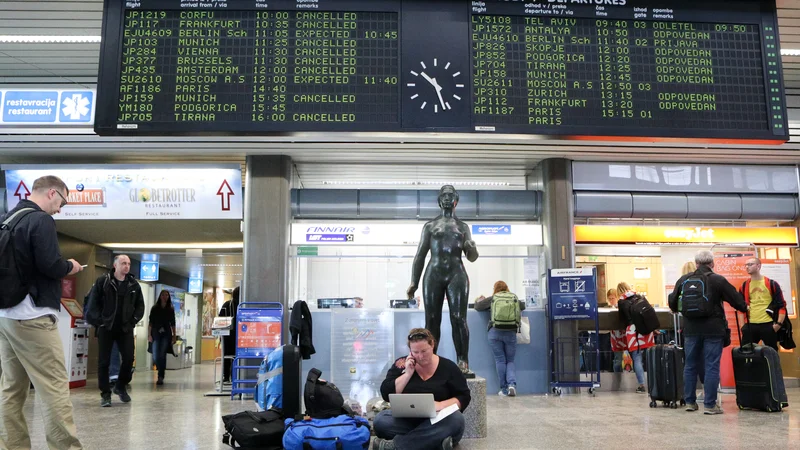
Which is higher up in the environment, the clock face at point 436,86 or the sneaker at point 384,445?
the clock face at point 436,86

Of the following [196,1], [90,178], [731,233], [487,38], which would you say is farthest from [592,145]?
[90,178]

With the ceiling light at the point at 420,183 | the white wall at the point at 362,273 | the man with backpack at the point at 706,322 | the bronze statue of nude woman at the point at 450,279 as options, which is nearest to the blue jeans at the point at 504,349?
the white wall at the point at 362,273

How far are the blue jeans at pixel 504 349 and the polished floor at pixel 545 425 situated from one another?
0.76 metres

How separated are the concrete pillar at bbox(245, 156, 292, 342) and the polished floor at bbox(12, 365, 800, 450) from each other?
1.90 m

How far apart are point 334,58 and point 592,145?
6026 mm

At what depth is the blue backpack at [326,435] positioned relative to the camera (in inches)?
180

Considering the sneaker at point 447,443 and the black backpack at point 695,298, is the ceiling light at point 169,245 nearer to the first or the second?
the black backpack at point 695,298

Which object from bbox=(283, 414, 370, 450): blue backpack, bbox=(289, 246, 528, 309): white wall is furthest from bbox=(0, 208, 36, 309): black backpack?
bbox=(289, 246, 528, 309): white wall

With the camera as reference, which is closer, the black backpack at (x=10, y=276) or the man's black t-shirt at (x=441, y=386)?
the black backpack at (x=10, y=276)

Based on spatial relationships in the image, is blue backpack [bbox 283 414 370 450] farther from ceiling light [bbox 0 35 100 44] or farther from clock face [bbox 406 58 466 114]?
ceiling light [bbox 0 35 100 44]

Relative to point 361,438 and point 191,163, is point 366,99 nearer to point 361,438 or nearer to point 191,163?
point 361,438

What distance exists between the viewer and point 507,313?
32.9 ft

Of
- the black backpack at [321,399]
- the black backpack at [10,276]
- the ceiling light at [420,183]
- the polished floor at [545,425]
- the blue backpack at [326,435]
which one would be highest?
the ceiling light at [420,183]

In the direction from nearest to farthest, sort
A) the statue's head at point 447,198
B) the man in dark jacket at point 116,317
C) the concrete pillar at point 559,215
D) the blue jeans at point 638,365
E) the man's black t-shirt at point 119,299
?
1. the statue's head at point 447,198
2. the man in dark jacket at point 116,317
3. the man's black t-shirt at point 119,299
4. the blue jeans at point 638,365
5. the concrete pillar at point 559,215
